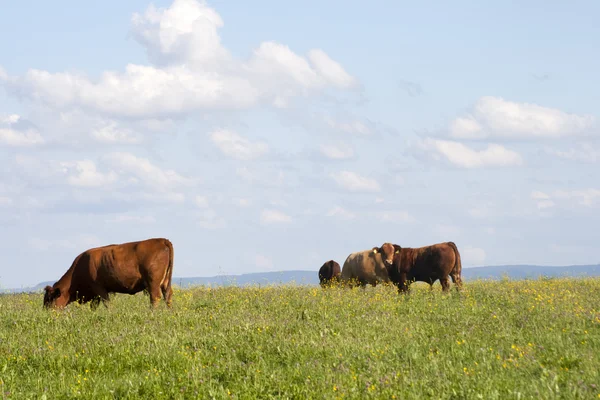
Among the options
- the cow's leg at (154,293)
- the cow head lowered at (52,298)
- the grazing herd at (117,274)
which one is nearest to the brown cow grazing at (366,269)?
the grazing herd at (117,274)

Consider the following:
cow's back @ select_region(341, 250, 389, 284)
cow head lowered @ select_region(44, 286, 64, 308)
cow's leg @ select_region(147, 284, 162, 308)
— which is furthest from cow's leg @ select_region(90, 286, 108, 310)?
cow's back @ select_region(341, 250, 389, 284)

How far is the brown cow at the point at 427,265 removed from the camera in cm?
2333

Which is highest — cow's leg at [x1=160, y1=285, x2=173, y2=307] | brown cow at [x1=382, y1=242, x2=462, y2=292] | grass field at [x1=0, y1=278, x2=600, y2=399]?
brown cow at [x1=382, y1=242, x2=462, y2=292]

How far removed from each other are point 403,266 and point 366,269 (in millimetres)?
2851

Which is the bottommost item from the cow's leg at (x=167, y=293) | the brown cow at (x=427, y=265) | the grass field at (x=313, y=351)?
the grass field at (x=313, y=351)

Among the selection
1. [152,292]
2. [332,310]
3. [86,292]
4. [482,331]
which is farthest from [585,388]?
[86,292]

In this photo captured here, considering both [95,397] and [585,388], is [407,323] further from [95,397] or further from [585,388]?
[95,397]

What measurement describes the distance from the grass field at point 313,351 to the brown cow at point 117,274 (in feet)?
7.80

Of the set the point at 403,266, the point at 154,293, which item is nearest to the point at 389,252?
the point at 403,266

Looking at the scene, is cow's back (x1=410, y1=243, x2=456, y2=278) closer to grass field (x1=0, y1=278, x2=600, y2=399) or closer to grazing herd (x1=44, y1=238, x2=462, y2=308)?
grass field (x1=0, y1=278, x2=600, y2=399)

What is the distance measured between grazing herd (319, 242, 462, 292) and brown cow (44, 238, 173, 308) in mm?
8452

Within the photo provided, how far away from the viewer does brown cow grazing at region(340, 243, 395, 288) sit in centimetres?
2684

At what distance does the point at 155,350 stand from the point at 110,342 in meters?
1.35

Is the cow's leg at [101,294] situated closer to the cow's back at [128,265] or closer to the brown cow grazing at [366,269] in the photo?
the cow's back at [128,265]
